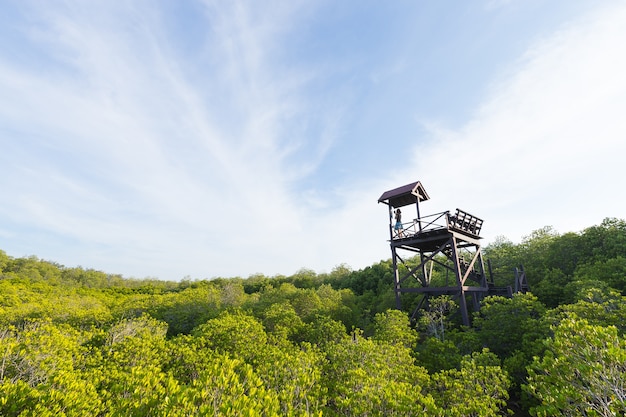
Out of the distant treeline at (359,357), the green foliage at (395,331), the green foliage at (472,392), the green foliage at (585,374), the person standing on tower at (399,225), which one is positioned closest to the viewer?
the green foliage at (585,374)

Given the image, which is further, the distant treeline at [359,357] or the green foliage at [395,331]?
the green foliage at [395,331]

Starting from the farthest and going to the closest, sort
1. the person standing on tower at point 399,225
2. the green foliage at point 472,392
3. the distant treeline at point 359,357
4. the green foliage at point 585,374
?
the person standing on tower at point 399,225
the green foliage at point 472,392
the distant treeline at point 359,357
the green foliage at point 585,374

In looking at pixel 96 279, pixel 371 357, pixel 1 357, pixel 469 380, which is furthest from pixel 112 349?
pixel 96 279

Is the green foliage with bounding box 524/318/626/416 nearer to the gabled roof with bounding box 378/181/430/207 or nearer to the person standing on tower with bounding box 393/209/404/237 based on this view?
the person standing on tower with bounding box 393/209/404/237

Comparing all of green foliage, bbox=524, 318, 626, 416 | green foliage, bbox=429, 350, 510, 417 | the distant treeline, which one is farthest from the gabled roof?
green foliage, bbox=524, 318, 626, 416

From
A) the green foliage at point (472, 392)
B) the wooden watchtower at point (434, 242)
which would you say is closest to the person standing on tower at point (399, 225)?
the wooden watchtower at point (434, 242)

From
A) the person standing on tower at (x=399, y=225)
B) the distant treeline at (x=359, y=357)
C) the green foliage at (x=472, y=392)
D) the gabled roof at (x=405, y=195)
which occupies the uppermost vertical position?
the gabled roof at (x=405, y=195)

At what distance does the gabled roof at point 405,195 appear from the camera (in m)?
16.8

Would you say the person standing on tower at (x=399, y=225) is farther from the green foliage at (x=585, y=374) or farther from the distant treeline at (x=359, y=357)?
the green foliage at (x=585, y=374)

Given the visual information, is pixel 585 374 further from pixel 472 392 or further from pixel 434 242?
pixel 434 242

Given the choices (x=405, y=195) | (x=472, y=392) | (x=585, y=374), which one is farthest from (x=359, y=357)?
(x=405, y=195)

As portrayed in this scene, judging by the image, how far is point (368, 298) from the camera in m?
24.6

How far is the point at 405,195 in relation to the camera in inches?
669

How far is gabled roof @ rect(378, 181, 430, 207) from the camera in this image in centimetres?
1680
